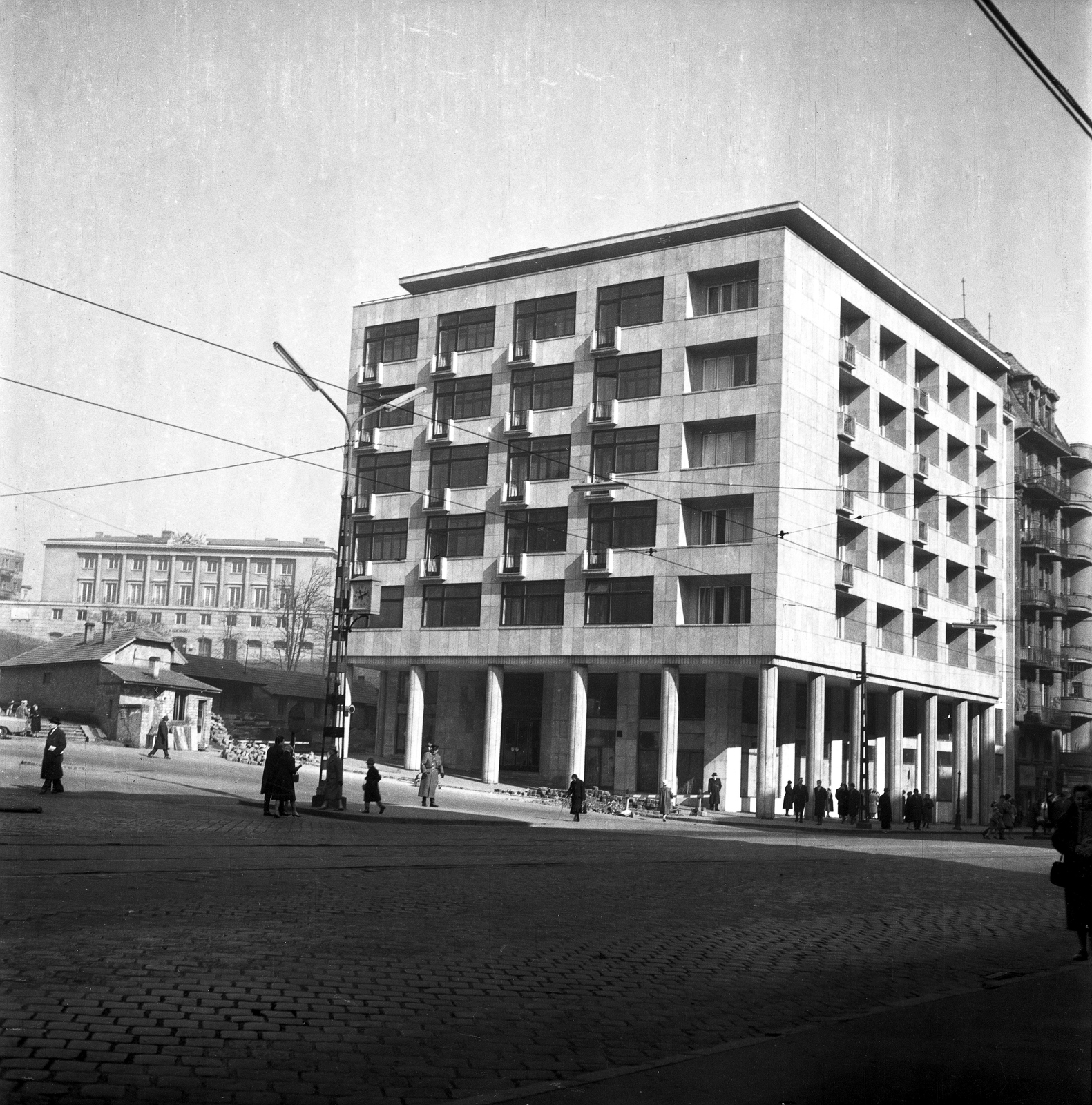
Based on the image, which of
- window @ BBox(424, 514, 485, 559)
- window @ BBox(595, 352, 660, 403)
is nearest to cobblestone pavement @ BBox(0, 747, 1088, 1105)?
window @ BBox(595, 352, 660, 403)

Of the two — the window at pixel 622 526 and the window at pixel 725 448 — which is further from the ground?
Answer: the window at pixel 725 448

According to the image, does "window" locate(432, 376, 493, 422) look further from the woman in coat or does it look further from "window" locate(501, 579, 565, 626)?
the woman in coat

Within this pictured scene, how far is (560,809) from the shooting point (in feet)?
142

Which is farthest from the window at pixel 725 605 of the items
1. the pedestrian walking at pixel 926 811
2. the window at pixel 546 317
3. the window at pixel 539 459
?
the window at pixel 546 317

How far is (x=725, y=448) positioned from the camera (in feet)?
163

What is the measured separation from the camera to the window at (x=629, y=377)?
51.5 m

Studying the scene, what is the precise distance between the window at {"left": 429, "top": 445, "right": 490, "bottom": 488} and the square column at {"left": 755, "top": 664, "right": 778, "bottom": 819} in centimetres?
1519

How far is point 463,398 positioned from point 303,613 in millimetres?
52213

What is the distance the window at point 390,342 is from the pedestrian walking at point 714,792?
77.6 feet

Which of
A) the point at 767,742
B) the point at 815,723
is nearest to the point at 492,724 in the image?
the point at 767,742

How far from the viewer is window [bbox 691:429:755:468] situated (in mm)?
49156

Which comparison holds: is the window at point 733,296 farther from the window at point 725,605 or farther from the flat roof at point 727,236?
the window at point 725,605

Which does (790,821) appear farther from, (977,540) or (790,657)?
(977,540)

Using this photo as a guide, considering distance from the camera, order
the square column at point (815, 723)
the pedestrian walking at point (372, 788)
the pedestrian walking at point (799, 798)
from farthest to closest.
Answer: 1. the square column at point (815, 723)
2. the pedestrian walking at point (799, 798)
3. the pedestrian walking at point (372, 788)
